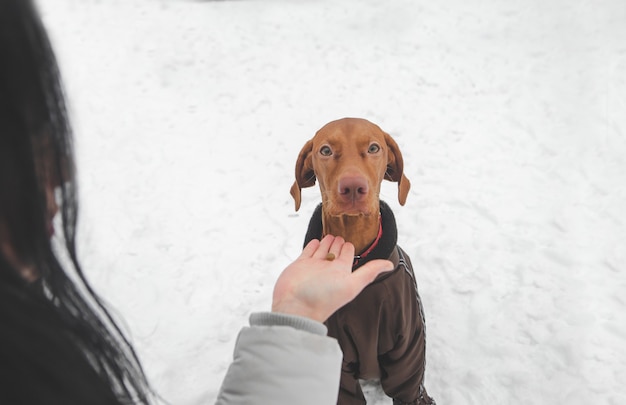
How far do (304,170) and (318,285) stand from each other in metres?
1.06

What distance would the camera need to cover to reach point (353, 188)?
1.82 m

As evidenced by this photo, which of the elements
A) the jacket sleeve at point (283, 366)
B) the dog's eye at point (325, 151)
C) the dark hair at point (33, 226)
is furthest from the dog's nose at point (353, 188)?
the dark hair at point (33, 226)

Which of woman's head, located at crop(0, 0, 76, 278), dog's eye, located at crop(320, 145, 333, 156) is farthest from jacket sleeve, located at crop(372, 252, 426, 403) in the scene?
woman's head, located at crop(0, 0, 76, 278)

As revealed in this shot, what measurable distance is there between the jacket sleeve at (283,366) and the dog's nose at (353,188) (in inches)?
32.7

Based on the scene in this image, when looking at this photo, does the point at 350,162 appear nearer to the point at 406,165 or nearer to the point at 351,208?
the point at 351,208

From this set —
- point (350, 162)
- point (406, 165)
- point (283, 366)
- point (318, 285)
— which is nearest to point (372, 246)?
point (350, 162)

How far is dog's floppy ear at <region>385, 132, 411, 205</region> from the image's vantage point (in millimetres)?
2146

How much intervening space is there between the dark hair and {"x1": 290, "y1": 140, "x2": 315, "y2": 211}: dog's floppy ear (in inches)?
55.8

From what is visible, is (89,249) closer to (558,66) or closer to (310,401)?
(310,401)

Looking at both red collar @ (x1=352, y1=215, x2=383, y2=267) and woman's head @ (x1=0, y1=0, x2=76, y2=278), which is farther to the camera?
Answer: red collar @ (x1=352, y1=215, x2=383, y2=267)

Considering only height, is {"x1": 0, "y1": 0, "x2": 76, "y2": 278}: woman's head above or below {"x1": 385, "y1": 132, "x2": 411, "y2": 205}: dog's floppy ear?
above

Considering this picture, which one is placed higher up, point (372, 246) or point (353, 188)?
point (353, 188)

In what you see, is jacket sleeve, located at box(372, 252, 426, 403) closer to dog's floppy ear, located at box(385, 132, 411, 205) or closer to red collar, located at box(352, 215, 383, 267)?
red collar, located at box(352, 215, 383, 267)

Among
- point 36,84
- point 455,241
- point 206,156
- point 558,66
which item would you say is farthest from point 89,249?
point 558,66
